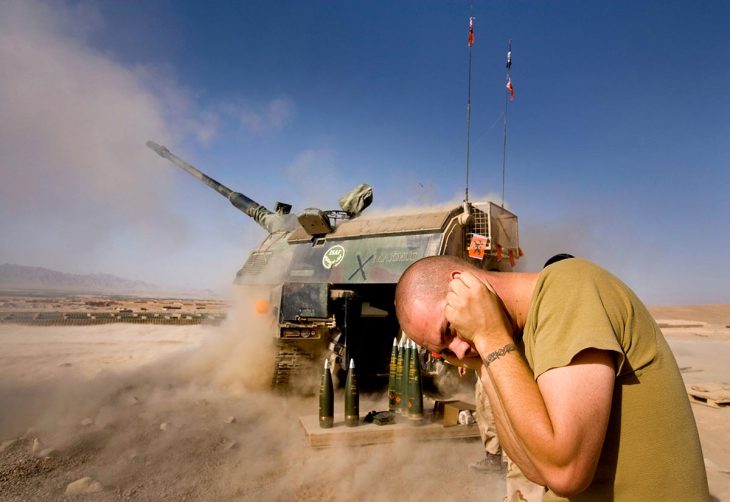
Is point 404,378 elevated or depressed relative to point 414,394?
elevated

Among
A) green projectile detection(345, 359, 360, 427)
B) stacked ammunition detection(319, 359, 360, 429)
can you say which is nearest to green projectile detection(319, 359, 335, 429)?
stacked ammunition detection(319, 359, 360, 429)

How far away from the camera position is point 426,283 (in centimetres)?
173

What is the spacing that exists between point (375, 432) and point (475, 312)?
4.91 metres

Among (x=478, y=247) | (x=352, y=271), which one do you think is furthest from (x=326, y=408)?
(x=478, y=247)

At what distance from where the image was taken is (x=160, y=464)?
204 inches

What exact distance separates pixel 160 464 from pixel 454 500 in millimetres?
3172

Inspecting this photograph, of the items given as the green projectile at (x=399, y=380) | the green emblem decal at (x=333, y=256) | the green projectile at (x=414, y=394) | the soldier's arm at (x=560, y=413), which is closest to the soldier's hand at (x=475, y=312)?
the soldier's arm at (x=560, y=413)

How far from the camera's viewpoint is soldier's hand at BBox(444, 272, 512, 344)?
1446 mm

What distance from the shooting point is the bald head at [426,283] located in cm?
169

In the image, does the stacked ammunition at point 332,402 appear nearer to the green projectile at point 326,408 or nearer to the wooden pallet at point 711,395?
the green projectile at point 326,408

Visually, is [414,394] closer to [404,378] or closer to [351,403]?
[404,378]

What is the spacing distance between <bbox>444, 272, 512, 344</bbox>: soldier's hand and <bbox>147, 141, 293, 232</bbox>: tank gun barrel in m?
9.72

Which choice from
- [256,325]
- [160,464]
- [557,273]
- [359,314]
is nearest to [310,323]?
[359,314]

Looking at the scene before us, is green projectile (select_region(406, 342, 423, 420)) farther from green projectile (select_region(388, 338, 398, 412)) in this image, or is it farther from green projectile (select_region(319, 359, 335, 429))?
green projectile (select_region(319, 359, 335, 429))
